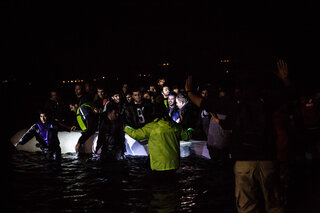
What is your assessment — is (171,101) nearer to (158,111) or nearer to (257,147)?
(158,111)

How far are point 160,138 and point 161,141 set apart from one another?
6cm

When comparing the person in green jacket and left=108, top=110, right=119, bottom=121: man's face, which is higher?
left=108, top=110, right=119, bottom=121: man's face

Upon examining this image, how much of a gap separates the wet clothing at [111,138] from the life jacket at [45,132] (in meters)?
1.41

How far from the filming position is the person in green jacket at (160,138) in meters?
7.40

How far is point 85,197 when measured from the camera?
24.9 feet

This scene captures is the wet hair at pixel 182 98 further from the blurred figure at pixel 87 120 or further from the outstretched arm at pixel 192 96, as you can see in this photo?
the outstretched arm at pixel 192 96

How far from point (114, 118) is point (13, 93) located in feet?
72.9

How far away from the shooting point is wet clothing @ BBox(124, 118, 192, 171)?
7398 mm

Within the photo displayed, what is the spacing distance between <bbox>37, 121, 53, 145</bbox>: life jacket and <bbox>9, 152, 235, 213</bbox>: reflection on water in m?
0.69

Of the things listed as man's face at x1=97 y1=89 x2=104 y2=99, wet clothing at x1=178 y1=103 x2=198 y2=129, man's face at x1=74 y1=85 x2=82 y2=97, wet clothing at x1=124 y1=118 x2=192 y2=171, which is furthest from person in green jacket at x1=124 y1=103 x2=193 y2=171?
man's face at x1=97 y1=89 x2=104 y2=99

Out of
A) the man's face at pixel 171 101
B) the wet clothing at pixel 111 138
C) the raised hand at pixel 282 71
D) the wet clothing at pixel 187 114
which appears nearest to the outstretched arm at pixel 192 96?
the raised hand at pixel 282 71

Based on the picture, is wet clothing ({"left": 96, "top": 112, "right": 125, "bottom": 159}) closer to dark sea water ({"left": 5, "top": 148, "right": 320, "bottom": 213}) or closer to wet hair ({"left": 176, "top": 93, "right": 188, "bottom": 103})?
dark sea water ({"left": 5, "top": 148, "right": 320, "bottom": 213})

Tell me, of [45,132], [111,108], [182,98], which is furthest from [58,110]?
[182,98]

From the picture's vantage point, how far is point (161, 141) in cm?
739
